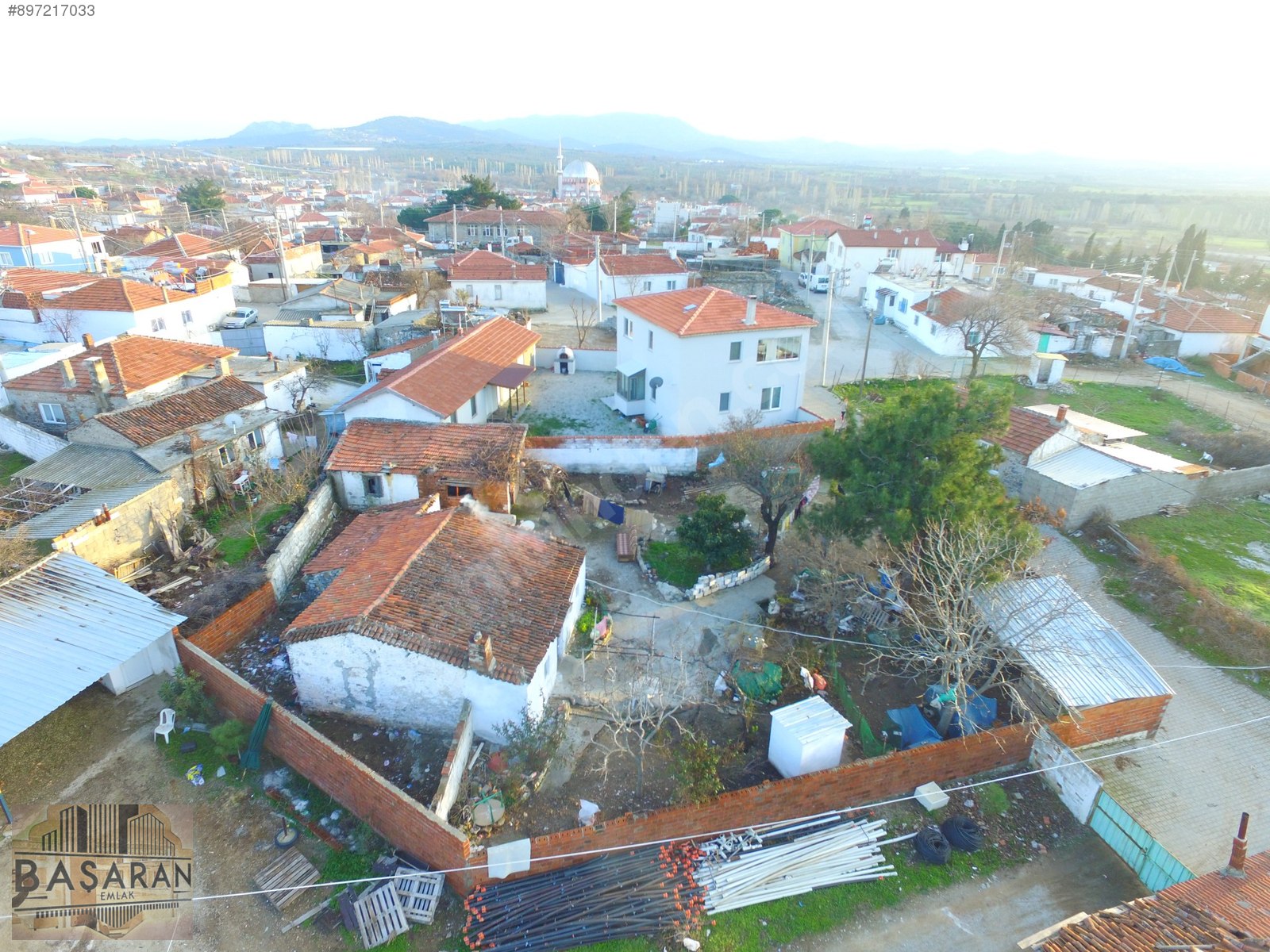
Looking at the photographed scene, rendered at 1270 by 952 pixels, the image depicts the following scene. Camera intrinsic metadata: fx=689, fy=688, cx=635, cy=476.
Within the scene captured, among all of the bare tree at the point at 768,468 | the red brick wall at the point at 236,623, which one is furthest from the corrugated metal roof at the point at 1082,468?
the red brick wall at the point at 236,623

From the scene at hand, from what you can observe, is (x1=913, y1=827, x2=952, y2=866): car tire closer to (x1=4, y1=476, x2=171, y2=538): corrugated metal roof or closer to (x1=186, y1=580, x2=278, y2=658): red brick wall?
(x1=186, y1=580, x2=278, y2=658): red brick wall

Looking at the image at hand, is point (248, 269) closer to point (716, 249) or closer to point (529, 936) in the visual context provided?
point (716, 249)

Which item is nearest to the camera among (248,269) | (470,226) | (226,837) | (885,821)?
(226,837)

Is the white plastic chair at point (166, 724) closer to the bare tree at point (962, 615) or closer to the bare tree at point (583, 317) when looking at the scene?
the bare tree at point (962, 615)

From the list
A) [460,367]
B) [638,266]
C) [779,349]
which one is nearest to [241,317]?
[460,367]

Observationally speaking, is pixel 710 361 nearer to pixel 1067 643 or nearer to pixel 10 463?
pixel 1067 643

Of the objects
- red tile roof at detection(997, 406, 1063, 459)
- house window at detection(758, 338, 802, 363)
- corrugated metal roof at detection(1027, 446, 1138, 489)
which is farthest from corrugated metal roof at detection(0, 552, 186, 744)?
corrugated metal roof at detection(1027, 446, 1138, 489)

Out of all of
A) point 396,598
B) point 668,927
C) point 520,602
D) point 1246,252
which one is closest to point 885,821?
point 668,927
